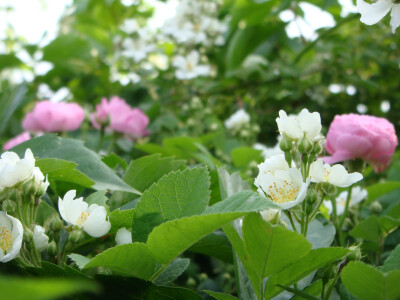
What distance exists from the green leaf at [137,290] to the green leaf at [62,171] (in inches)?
6.6

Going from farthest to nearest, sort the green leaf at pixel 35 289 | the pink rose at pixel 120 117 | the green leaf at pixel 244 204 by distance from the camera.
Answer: the pink rose at pixel 120 117 → the green leaf at pixel 244 204 → the green leaf at pixel 35 289

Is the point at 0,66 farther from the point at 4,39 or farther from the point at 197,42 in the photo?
the point at 4,39

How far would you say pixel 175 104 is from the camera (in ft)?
6.73

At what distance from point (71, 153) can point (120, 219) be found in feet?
0.73

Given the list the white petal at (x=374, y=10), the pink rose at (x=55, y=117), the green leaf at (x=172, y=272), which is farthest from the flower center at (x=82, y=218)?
the pink rose at (x=55, y=117)

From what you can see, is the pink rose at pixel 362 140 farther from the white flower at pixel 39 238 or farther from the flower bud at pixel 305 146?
the white flower at pixel 39 238

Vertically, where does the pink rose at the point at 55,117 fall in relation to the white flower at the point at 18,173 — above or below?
below

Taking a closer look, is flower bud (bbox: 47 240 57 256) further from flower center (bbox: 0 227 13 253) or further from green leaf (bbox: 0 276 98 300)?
green leaf (bbox: 0 276 98 300)

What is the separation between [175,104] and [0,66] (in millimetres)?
736

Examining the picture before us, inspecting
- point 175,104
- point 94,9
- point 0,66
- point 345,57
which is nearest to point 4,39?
point 94,9

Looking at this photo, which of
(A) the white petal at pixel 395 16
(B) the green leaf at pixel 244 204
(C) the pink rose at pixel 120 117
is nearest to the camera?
(B) the green leaf at pixel 244 204

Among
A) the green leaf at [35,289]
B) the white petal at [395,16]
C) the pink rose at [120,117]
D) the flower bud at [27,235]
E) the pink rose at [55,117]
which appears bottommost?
the pink rose at [120,117]

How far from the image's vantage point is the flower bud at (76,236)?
56 cm

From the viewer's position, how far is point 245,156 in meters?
1.21
